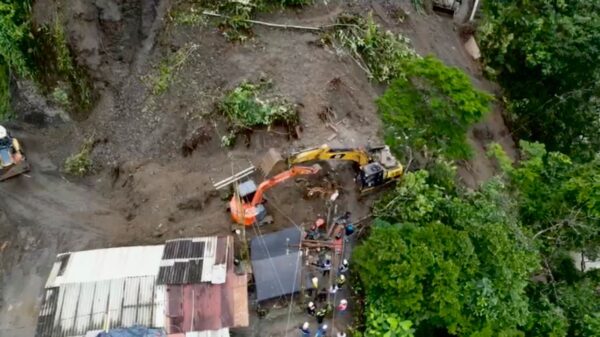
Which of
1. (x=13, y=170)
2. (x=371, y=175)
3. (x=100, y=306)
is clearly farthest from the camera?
(x=13, y=170)

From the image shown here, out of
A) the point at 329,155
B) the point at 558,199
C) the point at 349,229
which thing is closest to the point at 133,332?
the point at 349,229

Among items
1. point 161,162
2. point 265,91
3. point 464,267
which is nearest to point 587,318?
point 464,267

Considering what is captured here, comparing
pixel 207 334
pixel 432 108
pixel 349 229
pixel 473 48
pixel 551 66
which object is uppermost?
pixel 473 48

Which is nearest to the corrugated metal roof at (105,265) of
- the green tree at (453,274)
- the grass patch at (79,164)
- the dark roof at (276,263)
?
the dark roof at (276,263)

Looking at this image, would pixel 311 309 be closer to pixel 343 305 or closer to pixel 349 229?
pixel 343 305

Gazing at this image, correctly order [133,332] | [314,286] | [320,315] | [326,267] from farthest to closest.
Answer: [326,267], [314,286], [320,315], [133,332]

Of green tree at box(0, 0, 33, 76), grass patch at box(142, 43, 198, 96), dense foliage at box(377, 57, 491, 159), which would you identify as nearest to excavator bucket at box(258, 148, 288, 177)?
dense foliage at box(377, 57, 491, 159)

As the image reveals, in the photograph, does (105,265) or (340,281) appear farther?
(340,281)

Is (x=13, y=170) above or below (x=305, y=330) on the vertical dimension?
above
